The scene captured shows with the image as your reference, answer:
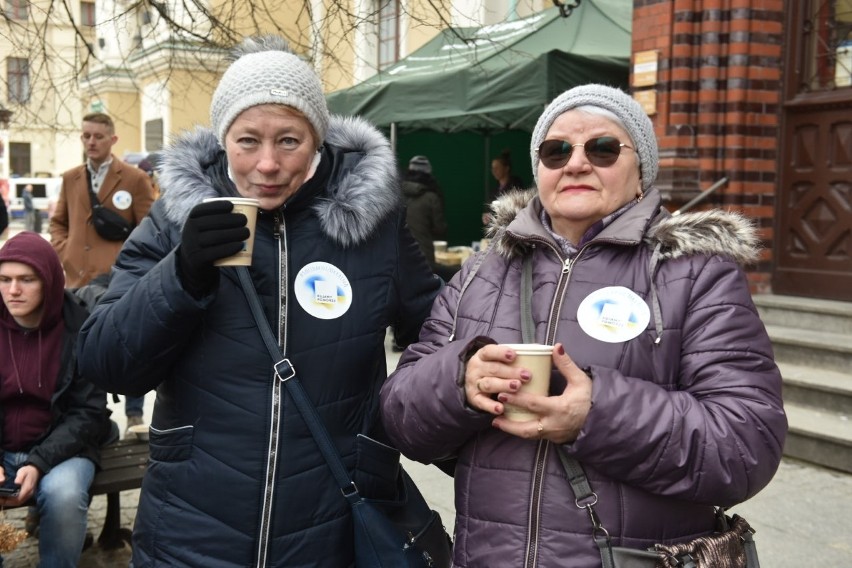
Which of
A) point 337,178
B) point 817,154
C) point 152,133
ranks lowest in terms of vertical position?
point 337,178

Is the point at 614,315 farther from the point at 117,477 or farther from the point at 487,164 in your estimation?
the point at 487,164

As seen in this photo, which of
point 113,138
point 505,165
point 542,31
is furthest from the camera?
point 505,165

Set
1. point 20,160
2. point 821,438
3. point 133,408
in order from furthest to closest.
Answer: point 20,160 → point 133,408 → point 821,438

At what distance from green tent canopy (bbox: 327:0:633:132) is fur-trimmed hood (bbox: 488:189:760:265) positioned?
5.95 m

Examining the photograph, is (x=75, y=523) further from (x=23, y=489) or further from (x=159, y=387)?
(x=159, y=387)

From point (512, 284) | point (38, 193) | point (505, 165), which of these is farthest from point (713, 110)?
point (38, 193)

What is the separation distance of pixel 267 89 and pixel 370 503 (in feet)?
3.57

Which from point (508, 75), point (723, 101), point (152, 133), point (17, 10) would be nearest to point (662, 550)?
point (17, 10)

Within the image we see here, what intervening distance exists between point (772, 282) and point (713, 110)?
1.51 m

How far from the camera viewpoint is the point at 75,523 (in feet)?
11.6

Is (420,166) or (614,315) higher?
(420,166)

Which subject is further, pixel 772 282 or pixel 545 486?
pixel 772 282

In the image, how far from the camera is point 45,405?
3.71 meters

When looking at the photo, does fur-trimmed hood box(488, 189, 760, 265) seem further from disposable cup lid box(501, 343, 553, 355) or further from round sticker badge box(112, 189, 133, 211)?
round sticker badge box(112, 189, 133, 211)
